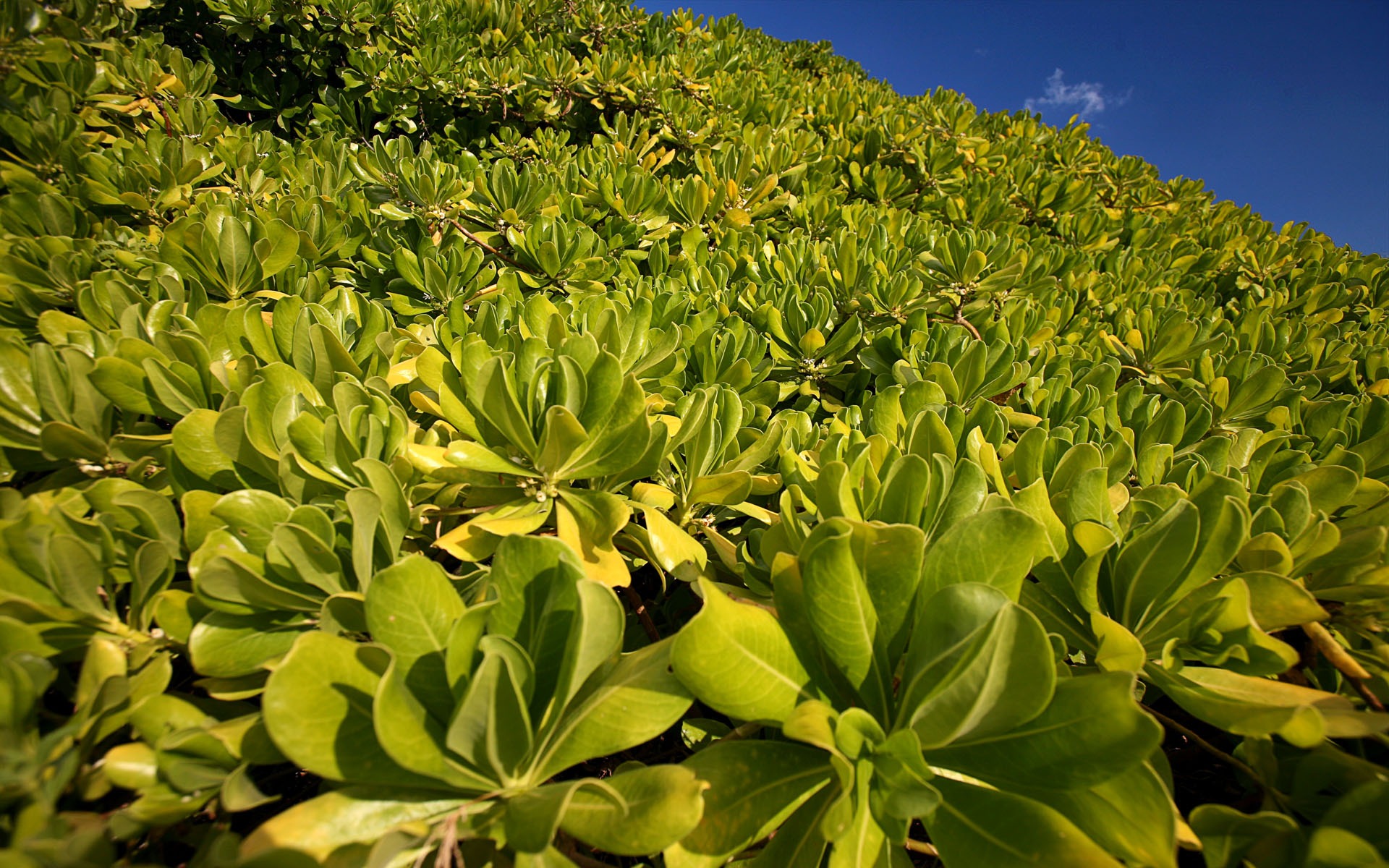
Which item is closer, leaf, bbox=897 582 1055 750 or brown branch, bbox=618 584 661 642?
leaf, bbox=897 582 1055 750

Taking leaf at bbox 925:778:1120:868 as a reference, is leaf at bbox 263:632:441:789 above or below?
below

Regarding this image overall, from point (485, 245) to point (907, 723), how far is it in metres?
2.24

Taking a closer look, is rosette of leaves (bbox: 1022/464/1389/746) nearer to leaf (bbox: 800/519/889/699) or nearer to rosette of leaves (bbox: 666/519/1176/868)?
rosette of leaves (bbox: 666/519/1176/868)

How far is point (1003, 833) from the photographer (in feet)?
2.51

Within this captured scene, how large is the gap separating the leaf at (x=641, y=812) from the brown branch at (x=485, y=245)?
6.36ft

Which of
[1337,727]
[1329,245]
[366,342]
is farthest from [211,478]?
[1329,245]

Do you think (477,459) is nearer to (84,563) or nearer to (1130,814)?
(84,563)

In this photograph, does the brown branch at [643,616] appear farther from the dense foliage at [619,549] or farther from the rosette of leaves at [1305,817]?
the rosette of leaves at [1305,817]

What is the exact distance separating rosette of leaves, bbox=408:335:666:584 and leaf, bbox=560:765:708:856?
1.17 feet

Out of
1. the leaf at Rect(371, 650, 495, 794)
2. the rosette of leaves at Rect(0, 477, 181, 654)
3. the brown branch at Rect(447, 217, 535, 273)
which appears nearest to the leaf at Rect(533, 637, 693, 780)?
the leaf at Rect(371, 650, 495, 794)

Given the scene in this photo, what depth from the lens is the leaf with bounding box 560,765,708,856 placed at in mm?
706

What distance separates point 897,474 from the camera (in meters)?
1.05

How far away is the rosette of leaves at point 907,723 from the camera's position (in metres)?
0.72

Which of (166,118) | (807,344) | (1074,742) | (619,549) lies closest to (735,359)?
(807,344)
